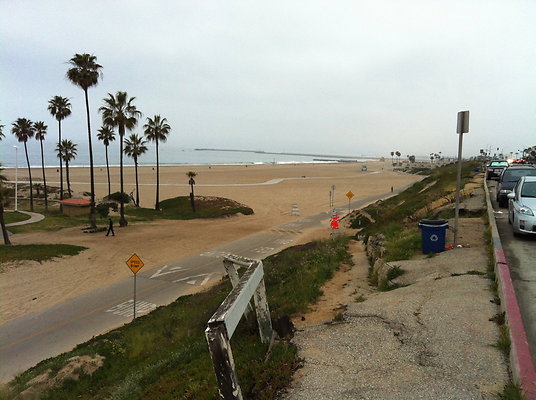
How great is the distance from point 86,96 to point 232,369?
3127 cm

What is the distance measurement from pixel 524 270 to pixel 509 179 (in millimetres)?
11673

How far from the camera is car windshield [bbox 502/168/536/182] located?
55.0ft

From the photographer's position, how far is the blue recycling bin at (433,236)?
30.9ft

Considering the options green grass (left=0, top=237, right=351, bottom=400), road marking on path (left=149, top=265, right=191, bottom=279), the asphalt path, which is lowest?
road marking on path (left=149, top=265, right=191, bottom=279)

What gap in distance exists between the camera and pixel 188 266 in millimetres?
19406

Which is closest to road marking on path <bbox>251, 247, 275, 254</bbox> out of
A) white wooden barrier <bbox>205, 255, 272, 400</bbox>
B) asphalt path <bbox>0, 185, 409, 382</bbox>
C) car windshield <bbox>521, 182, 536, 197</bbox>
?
asphalt path <bbox>0, 185, 409, 382</bbox>

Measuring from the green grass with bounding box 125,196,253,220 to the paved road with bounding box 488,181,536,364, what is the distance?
29.3 m

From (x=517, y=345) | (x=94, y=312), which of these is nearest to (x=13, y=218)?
(x=94, y=312)

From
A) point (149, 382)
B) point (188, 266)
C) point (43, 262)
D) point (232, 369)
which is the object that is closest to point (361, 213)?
point (188, 266)

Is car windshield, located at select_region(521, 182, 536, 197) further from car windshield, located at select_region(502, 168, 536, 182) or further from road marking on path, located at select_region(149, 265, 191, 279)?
road marking on path, located at select_region(149, 265, 191, 279)

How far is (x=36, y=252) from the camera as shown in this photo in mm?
20547

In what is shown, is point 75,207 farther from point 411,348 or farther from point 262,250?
point 411,348

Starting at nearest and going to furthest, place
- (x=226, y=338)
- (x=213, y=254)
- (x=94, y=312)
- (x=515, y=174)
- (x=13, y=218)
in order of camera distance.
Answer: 1. (x=226, y=338)
2. (x=94, y=312)
3. (x=515, y=174)
4. (x=213, y=254)
5. (x=13, y=218)

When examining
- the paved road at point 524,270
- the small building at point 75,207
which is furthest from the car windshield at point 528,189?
the small building at point 75,207
